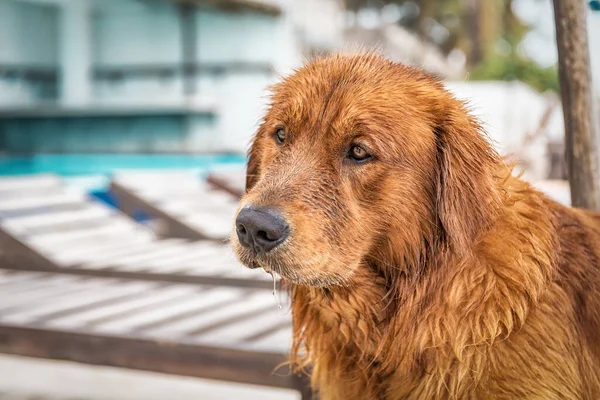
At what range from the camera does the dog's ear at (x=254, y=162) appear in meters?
2.67

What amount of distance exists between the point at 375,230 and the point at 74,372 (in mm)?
3266

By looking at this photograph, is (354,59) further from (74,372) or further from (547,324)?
(74,372)

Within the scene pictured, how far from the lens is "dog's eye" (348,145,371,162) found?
7.31ft

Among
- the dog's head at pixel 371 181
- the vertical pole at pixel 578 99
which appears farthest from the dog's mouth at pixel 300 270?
the vertical pole at pixel 578 99

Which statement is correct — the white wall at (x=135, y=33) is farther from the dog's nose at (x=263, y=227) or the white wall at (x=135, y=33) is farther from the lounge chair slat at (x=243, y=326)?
the dog's nose at (x=263, y=227)

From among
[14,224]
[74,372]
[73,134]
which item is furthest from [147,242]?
[73,134]

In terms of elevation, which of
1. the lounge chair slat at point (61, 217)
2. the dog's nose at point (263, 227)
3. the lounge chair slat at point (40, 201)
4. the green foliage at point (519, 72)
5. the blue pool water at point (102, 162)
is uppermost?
the dog's nose at point (263, 227)

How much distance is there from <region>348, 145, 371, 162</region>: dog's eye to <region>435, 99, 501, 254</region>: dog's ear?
0.74ft

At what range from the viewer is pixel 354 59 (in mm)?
2396

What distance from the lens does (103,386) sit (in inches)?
179

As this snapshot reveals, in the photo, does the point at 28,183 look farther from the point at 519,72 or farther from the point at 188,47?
the point at 188,47

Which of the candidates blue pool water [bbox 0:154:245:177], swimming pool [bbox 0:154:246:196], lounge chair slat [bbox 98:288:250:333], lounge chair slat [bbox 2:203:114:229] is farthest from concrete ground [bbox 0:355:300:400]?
blue pool water [bbox 0:154:245:177]

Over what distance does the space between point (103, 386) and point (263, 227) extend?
2962 mm

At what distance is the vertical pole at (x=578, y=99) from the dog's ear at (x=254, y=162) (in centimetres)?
129
